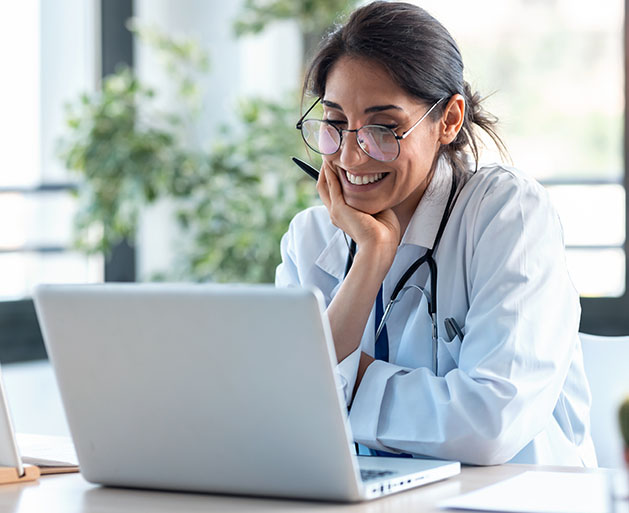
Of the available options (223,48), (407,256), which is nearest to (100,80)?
(223,48)

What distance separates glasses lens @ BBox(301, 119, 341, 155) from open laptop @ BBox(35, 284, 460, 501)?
0.66 metres

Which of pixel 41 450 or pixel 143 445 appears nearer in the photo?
pixel 143 445

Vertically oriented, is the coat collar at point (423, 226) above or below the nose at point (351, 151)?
below

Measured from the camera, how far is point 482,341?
1.51 meters

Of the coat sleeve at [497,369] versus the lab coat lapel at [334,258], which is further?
the lab coat lapel at [334,258]

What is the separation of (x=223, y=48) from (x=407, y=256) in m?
2.48

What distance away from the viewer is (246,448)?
1.13 m

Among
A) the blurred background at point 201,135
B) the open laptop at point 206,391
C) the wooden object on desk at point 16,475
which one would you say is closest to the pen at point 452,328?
the open laptop at point 206,391

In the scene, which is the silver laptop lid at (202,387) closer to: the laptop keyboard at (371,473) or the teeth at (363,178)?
the laptop keyboard at (371,473)

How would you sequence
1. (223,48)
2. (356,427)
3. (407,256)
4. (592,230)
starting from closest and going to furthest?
(356,427), (407,256), (592,230), (223,48)

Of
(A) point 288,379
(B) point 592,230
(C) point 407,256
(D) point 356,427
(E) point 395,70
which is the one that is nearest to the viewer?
(A) point 288,379

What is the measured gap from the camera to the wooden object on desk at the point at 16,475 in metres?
1.30

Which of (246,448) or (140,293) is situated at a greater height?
(140,293)

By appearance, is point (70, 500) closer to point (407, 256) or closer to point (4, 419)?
point (4, 419)
